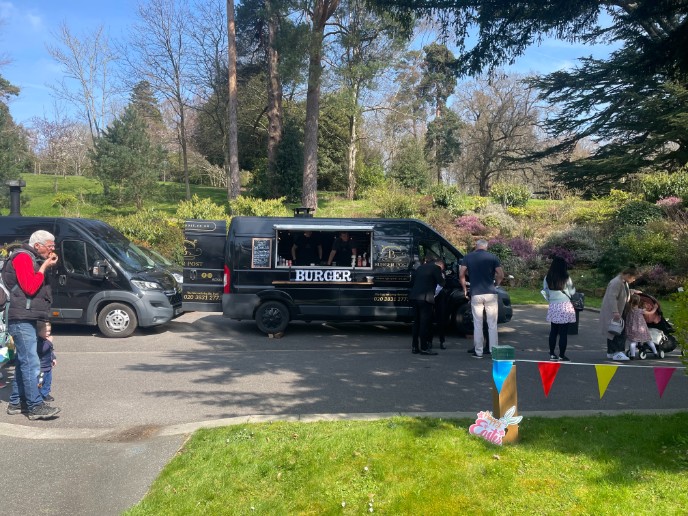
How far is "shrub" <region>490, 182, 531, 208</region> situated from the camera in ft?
91.6

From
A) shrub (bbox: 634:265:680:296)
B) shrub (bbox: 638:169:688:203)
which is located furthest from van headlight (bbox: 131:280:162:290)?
shrub (bbox: 638:169:688:203)

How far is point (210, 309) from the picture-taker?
11.4 meters

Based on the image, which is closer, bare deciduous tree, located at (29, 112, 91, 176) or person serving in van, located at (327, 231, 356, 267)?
person serving in van, located at (327, 231, 356, 267)

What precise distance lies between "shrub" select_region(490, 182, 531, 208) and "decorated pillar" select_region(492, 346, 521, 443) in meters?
23.7

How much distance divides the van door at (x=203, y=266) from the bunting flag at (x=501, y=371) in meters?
7.44

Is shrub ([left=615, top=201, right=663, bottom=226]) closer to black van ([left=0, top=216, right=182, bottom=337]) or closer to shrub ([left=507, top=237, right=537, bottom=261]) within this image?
shrub ([left=507, top=237, right=537, bottom=261])

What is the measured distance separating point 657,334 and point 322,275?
596 cm

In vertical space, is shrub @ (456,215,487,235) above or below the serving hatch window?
above

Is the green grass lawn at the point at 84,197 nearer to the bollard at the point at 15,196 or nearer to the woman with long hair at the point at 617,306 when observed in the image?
the bollard at the point at 15,196

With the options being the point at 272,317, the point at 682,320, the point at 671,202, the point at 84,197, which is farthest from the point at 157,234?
the point at 671,202

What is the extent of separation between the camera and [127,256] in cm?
1177

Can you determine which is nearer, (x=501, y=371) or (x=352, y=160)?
(x=501, y=371)

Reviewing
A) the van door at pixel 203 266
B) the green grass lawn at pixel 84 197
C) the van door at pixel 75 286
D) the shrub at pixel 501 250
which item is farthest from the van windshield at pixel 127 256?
the green grass lawn at pixel 84 197

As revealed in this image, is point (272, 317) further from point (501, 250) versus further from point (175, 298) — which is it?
point (501, 250)
